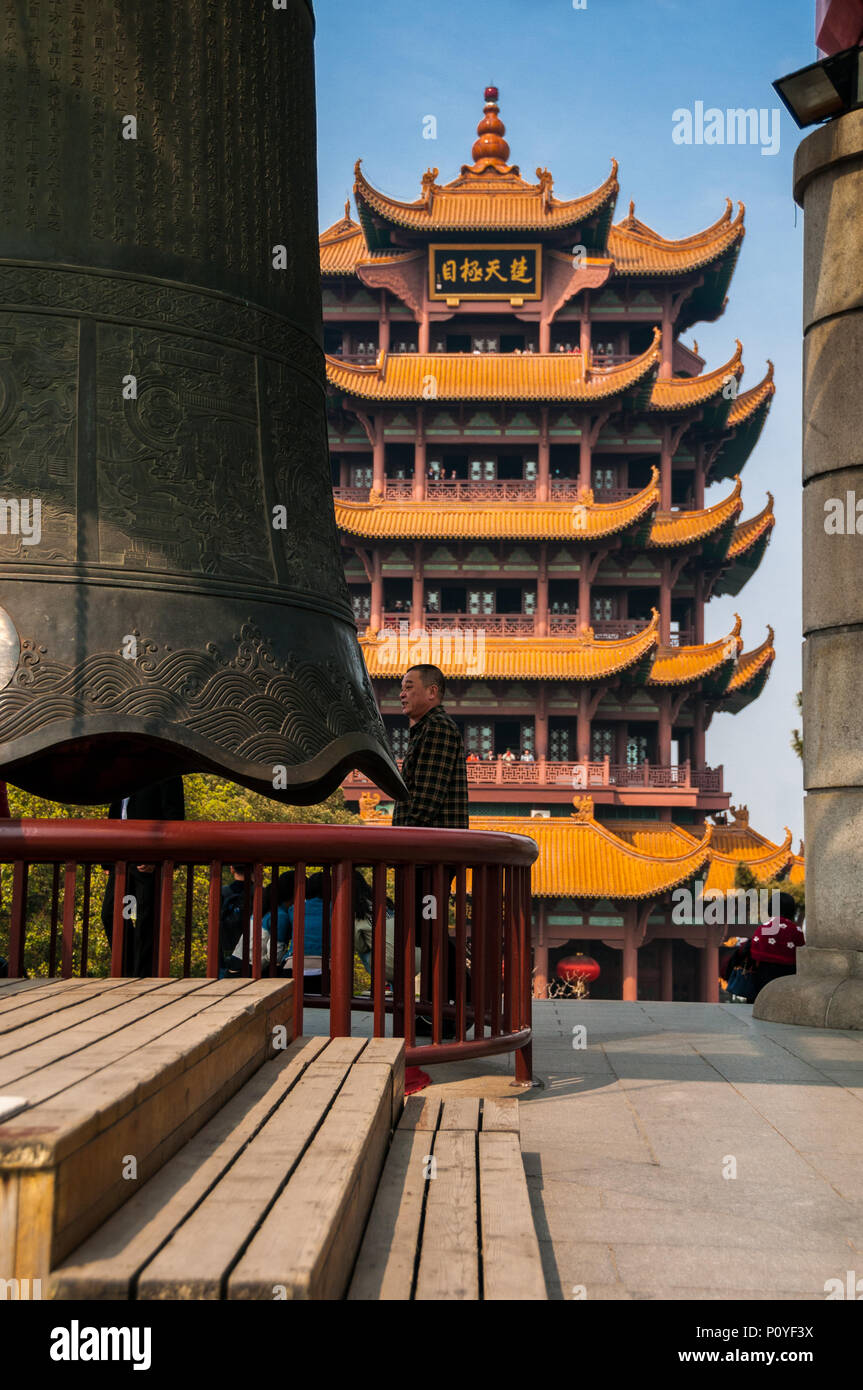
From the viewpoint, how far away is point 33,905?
14531 millimetres

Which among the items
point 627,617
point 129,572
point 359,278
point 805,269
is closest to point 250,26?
point 129,572

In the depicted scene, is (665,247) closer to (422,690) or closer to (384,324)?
(384,324)

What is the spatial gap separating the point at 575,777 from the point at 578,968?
12.2 feet

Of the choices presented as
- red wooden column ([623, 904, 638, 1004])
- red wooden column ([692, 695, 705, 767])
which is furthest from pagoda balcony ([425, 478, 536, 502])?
red wooden column ([623, 904, 638, 1004])

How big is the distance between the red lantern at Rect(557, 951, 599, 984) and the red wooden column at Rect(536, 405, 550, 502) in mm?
9331

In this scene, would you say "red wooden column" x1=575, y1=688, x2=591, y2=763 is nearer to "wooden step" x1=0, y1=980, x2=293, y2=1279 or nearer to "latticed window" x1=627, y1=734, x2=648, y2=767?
"latticed window" x1=627, y1=734, x2=648, y2=767

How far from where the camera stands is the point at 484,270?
98.0ft

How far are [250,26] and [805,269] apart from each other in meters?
4.01

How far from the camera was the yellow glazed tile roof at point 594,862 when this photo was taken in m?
23.7

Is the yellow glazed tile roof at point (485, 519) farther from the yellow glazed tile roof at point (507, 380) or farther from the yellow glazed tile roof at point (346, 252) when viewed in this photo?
the yellow glazed tile roof at point (346, 252)

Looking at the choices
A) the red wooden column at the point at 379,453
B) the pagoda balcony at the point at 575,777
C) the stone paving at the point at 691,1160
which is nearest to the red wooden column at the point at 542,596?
the pagoda balcony at the point at 575,777

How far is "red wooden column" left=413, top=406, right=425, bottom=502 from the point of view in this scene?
27.9 metres

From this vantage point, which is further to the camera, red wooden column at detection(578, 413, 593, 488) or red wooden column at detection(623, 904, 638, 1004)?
red wooden column at detection(578, 413, 593, 488)

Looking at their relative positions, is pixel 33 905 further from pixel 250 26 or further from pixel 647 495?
pixel 647 495
